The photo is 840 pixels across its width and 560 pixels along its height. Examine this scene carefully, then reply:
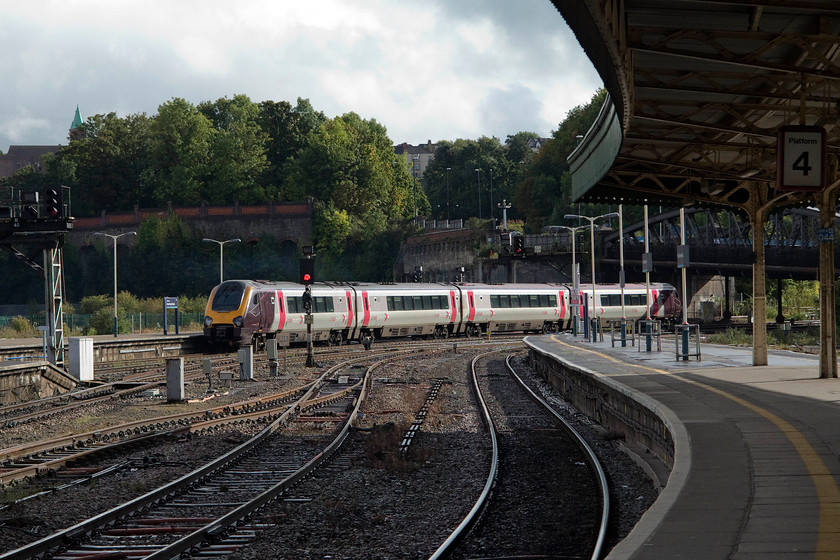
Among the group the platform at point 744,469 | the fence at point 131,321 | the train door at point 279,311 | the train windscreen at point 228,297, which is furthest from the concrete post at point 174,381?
the fence at point 131,321

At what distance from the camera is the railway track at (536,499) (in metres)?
9.13

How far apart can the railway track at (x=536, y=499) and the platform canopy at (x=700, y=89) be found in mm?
4881

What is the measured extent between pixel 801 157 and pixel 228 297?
28.8 metres

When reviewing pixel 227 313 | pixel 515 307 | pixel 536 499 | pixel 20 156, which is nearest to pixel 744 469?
pixel 536 499

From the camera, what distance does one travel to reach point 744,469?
958cm

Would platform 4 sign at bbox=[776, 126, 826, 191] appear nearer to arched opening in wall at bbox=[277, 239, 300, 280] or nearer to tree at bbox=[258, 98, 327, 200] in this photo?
arched opening in wall at bbox=[277, 239, 300, 280]

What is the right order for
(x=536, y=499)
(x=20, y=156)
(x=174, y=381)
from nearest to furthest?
(x=536, y=499) → (x=174, y=381) → (x=20, y=156)

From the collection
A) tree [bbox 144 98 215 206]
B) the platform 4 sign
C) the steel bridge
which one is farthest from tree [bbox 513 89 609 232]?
the platform 4 sign

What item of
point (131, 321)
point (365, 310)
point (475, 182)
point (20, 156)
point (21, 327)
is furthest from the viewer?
point (20, 156)

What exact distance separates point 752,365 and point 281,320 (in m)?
22.8

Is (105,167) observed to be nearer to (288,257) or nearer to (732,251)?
(288,257)

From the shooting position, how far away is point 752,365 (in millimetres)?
21891

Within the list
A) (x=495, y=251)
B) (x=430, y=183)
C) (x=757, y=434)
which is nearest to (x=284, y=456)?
(x=757, y=434)

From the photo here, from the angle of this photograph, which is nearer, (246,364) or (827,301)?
(827,301)
